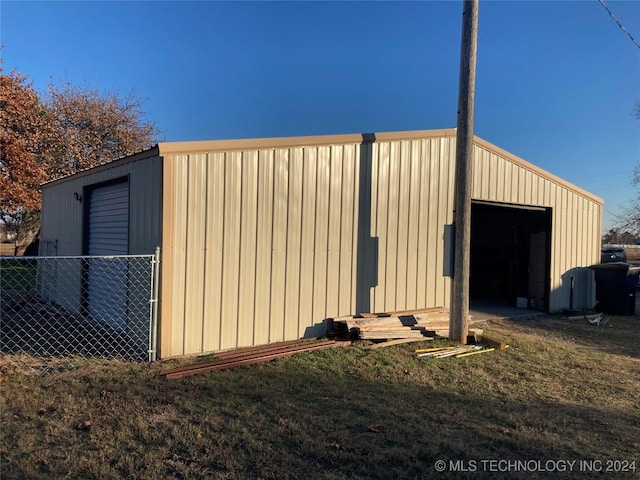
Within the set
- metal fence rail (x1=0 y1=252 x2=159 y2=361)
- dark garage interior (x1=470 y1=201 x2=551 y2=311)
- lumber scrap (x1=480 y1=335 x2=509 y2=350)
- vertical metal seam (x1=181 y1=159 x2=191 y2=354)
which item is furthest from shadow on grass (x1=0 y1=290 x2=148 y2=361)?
dark garage interior (x1=470 y1=201 x2=551 y2=311)

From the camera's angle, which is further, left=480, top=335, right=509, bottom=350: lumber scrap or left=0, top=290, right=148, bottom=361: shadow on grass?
left=480, top=335, right=509, bottom=350: lumber scrap

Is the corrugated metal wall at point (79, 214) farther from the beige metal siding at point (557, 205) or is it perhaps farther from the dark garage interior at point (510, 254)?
the dark garage interior at point (510, 254)

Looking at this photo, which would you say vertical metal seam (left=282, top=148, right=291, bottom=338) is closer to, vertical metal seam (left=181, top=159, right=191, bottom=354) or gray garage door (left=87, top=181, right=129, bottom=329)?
vertical metal seam (left=181, top=159, right=191, bottom=354)

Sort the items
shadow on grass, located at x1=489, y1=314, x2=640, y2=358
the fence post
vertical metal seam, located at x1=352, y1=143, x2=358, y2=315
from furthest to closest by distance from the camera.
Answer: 1. shadow on grass, located at x1=489, y1=314, x2=640, y2=358
2. vertical metal seam, located at x1=352, y1=143, x2=358, y2=315
3. the fence post

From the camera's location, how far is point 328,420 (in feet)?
12.7

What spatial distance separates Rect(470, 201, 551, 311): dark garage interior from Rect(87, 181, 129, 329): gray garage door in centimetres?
654

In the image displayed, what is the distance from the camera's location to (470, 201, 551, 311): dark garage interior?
34.8 ft

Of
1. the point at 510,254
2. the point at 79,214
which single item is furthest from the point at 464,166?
the point at 79,214

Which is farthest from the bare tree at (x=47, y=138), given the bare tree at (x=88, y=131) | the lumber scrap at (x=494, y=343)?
the lumber scrap at (x=494, y=343)

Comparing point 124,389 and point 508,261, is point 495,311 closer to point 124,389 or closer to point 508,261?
point 508,261

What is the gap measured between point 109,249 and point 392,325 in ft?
16.0

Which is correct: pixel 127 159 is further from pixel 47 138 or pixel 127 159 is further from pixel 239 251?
pixel 47 138

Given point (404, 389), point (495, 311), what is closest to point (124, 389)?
point (404, 389)

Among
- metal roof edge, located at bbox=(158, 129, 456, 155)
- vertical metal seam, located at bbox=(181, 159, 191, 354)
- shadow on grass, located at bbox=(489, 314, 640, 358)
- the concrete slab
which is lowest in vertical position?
shadow on grass, located at bbox=(489, 314, 640, 358)
